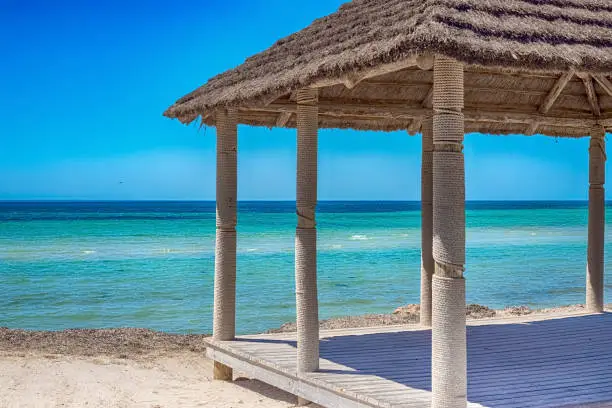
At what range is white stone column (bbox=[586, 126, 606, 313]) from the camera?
29.7 feet

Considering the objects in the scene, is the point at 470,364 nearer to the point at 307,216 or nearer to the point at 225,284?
the point at 307,216

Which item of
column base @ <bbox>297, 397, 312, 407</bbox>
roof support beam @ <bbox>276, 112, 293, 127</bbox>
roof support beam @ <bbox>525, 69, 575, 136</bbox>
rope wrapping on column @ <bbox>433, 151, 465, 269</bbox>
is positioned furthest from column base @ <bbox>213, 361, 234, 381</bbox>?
roof support beam @ <bbox>525, 69, 575, 136</bbox>

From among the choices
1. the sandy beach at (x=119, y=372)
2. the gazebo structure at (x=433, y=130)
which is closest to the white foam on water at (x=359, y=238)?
the sandy beach at (x=119, y=372)

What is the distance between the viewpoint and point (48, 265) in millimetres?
25516

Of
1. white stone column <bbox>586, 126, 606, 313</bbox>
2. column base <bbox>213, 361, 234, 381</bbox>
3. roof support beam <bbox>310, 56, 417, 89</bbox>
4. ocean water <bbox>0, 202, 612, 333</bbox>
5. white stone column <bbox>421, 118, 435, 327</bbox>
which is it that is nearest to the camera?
roof support beam <bbox>310, 56, 417, 89</bbox>

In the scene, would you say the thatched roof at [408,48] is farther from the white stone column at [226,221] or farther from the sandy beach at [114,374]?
the sandy beach at [114,374]

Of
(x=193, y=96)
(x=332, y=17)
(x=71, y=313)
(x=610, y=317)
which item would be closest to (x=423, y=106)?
(x=332, y=17)

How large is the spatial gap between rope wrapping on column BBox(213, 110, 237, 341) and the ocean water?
201 inches

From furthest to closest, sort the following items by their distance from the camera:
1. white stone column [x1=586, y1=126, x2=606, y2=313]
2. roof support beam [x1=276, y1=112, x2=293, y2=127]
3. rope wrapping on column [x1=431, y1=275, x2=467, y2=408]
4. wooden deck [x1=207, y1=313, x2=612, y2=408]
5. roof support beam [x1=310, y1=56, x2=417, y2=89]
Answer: white stone column [x1=586, y1=126, x2=606, y2=313]
roof support beam [x1=276, y1=112, x2=293, y2=127]
wooden deck [x1=207, y1=313, x2=612, y2=408]
roof support beam [x1=310, y1=56, x2=417, y2=89]
rope wrapping on column [x1=431, y1=275, x2=467, y2=408]

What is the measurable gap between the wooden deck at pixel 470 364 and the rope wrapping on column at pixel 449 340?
515mm

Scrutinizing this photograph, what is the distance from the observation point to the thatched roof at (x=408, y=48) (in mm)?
4496

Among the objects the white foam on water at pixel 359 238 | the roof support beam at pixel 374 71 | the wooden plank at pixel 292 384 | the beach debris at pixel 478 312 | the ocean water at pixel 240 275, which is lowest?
the ocean water at pixel 240 275

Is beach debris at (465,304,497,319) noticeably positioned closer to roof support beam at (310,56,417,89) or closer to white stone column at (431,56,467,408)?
roof support beam at (310,56,417,89)

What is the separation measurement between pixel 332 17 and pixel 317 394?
10.7 ft
